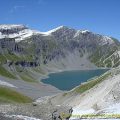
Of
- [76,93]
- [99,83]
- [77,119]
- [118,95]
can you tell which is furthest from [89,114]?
[76,93]

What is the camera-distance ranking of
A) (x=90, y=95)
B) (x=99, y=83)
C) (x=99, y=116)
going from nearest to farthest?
(x=99, y=116) < (x=90, y=95) < (x=99, y=83)

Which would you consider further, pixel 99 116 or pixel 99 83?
pixel 99 83

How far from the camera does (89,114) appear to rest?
7094 cm

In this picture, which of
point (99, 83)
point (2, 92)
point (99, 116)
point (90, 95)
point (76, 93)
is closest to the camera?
point (99, 116)

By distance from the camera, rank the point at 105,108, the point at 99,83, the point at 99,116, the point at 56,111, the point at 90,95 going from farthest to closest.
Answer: the point at 99,83 < the point at 90,95 < the point at 56,111 < the point at 105,108 < the point at 99,116

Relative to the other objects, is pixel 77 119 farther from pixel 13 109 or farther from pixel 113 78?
pixel 113 78

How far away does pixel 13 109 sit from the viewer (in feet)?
252

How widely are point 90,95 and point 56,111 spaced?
1376cm

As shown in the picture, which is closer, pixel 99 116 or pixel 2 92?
pixel 99 116

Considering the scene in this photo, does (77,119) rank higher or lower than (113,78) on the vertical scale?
lower

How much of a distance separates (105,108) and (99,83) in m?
24.1

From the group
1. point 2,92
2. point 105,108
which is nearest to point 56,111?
point 105,108

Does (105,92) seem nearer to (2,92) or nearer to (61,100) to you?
(61,100)

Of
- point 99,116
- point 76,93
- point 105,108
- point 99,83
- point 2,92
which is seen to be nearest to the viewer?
point 99,116
